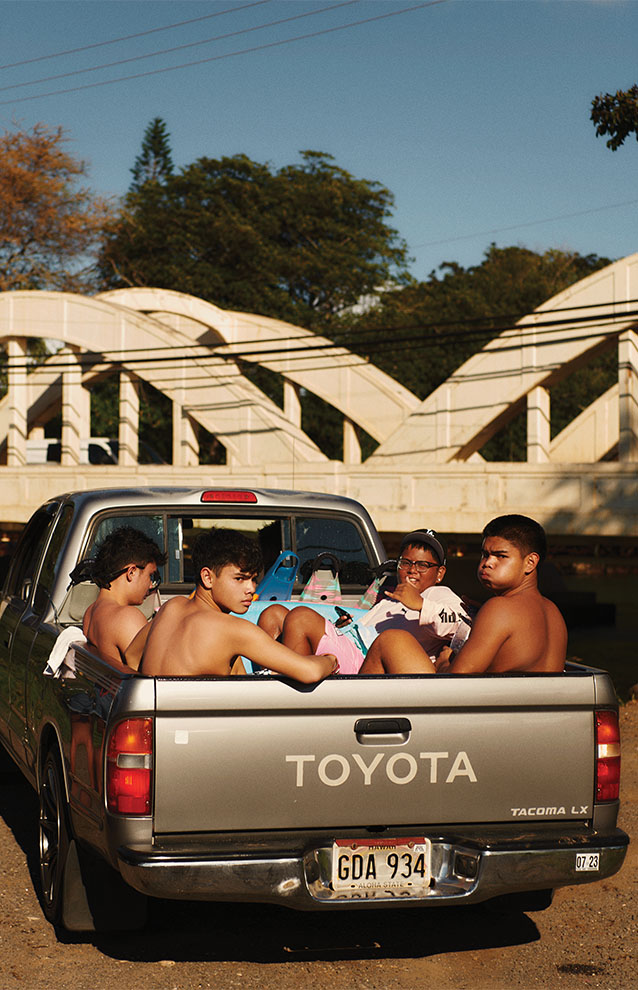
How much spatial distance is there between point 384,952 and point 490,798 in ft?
3.43

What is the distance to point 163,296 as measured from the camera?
40969mm

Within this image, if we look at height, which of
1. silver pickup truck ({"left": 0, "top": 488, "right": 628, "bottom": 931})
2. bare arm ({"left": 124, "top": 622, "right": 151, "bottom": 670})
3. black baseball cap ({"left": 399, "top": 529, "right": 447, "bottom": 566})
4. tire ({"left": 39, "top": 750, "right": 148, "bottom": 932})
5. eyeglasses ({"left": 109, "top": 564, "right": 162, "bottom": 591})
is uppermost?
black baseball cap ({"left": 399, "top": 529, "right": 447, "bottom": 566})

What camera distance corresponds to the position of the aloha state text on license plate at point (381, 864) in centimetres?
391

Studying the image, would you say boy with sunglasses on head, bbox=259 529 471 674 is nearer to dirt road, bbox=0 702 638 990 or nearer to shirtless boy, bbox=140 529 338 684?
shirtless boy, bbox=140 529 338 684

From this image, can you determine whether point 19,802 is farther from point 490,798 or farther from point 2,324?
point 2,324

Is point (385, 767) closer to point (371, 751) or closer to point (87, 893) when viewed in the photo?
point (371, 751)

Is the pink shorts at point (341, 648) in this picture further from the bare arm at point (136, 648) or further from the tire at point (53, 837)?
the tire at point (53, 837)

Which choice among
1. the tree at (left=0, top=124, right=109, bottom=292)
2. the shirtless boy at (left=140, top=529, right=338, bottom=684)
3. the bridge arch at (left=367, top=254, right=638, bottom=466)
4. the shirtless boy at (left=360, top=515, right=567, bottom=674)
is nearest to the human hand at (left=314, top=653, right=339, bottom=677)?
the shirtless boy at (left=140, top=529, right=338, bottom=684)

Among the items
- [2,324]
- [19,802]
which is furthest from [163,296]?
[19,802]

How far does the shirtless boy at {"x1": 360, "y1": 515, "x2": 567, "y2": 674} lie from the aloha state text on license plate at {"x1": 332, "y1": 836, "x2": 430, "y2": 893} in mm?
681

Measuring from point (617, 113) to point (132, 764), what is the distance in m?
11.3

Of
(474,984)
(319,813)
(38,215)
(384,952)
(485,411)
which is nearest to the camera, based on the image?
(319,813)

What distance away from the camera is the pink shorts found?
494 centimetres

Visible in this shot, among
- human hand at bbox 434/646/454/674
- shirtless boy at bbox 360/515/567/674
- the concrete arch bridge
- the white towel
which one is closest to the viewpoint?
shirtless boy at bbox 360/515/567/674
